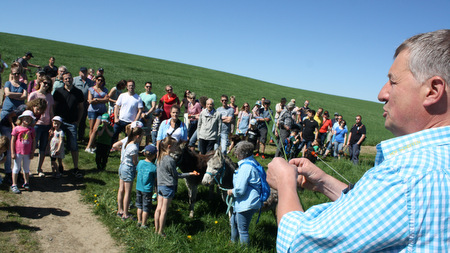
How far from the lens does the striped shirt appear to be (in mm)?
946

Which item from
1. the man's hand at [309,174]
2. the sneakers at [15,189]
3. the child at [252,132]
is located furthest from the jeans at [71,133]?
the man's hand at [309,174]

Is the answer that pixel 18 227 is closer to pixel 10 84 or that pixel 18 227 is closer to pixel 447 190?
pixel 10 84

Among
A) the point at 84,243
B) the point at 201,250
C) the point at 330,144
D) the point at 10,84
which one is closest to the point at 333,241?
the point at 201,250

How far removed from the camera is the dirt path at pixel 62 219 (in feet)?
17.2

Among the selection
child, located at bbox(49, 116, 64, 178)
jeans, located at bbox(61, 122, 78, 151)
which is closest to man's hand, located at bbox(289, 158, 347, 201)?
child, located at bbox(49, 116, 64, 178)

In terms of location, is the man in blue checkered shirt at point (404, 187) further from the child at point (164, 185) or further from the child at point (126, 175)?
the child at point (126, 175)

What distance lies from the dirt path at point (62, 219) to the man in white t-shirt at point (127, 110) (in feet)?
8.08

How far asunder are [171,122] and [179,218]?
2.76 meters

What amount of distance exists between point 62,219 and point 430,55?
21.8ft

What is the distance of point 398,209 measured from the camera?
3.11 ft

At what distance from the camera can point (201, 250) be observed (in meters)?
4.91

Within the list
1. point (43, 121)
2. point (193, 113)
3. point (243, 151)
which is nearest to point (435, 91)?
point (243, 151)

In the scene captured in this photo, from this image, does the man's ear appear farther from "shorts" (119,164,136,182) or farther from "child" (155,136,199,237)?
"shorts" (119,164,136,182)

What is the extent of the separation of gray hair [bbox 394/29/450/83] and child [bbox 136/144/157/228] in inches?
203
